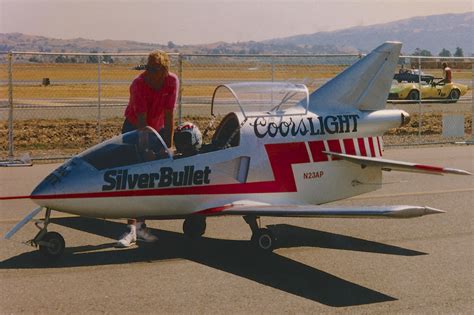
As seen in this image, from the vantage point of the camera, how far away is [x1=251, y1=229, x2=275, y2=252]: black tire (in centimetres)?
869

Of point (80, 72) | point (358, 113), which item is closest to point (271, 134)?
point (358, 113)

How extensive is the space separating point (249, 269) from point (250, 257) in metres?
0.51

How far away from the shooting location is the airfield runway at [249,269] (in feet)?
22.6

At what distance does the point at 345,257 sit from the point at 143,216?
2277 mm

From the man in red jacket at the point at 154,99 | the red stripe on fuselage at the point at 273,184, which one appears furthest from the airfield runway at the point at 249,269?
the man in red jacket at the point at 154,99

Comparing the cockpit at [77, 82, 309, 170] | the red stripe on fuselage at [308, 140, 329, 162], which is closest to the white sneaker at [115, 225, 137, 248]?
the cockpit at [77, 82, 309, 170]

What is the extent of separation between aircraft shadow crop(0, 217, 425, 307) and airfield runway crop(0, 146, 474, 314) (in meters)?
0.01

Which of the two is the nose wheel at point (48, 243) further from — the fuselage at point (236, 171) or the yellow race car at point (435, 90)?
the yellow race car at point (435, 90)

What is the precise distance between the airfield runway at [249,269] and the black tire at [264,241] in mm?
156

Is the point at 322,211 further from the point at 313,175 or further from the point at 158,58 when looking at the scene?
the point at 158,58

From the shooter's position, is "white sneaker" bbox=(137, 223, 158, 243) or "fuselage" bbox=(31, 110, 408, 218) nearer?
"fuselage" bbox=(31, 110, 408, 218)

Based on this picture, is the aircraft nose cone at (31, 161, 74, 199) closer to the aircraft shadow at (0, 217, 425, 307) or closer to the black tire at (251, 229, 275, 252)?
the aircraft shadow at (0, 217, 425, 307)

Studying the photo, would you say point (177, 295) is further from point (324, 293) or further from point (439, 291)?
point (439, 291)

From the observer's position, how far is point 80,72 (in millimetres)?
80625
